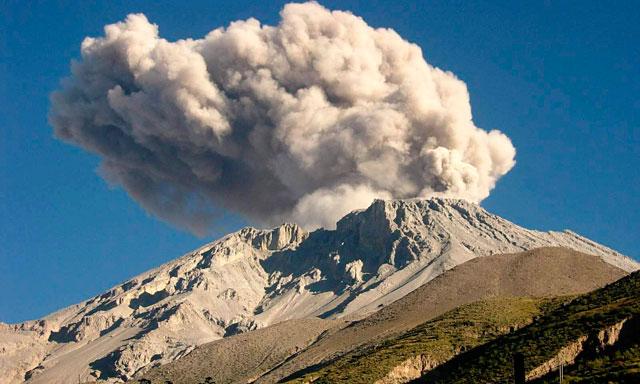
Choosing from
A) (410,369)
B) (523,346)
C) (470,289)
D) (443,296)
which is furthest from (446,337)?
(470,289)

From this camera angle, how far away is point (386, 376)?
88.1 meters

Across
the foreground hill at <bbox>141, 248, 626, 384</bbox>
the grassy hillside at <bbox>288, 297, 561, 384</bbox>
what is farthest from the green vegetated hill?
the foreground hill at <bbox>141, 248, 626, 384</bbox>

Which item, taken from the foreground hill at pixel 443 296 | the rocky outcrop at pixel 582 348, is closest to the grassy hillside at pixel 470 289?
the foreground hill at pixel 443 296

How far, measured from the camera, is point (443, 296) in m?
166

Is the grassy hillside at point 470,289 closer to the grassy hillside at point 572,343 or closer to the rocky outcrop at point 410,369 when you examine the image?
the rocky outcrop at point 410,369

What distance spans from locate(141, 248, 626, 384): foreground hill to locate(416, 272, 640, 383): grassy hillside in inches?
2192

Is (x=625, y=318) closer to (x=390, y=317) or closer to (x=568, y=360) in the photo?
(x=568, y=360)

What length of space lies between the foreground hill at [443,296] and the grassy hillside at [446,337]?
25343mm

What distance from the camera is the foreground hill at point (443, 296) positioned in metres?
150

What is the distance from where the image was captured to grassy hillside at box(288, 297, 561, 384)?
3615 inches

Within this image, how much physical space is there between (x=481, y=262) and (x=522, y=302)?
73.7 m

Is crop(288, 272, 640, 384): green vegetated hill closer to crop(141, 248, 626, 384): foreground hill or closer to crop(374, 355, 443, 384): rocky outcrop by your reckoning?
crop(374, 355, 443, 384): rocky outcrop

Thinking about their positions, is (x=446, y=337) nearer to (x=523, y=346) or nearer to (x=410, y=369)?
(x=410, y=369)

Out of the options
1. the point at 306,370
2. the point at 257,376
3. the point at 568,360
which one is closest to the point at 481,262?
the point at 257,376
